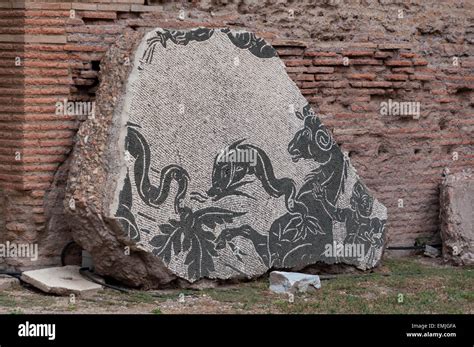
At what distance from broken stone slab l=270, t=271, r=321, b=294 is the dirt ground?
6cm

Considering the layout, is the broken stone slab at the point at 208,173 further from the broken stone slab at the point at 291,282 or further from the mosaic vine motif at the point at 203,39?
the broken stone slab at the point at 291,282

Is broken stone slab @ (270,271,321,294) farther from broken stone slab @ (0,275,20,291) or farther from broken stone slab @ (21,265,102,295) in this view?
broken stone slab @ (0,275,20,291)

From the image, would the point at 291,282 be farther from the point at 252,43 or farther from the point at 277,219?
the point at 252,43

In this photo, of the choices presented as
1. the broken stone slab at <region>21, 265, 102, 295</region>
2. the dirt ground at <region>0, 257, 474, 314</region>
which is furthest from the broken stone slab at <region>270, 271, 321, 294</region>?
the broken stone slab at <region>21, 265, 102, 295</region>

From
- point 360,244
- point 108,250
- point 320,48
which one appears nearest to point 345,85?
point 320,48

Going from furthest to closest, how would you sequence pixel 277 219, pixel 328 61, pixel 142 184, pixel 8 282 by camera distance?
pixel 328 61 → pixel 277 219 → pixel 8 282 → pixel 142 184

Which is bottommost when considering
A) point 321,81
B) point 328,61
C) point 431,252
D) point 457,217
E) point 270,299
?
point 270,299

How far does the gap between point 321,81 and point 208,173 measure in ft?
5.58

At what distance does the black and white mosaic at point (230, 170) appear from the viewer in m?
7.29

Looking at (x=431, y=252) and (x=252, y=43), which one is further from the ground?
(x=252, y=43)

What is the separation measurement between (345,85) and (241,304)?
254 cm

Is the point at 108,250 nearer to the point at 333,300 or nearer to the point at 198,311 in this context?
the point at 198,311

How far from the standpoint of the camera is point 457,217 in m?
8.91

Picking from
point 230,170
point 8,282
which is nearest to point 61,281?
point 8,282
